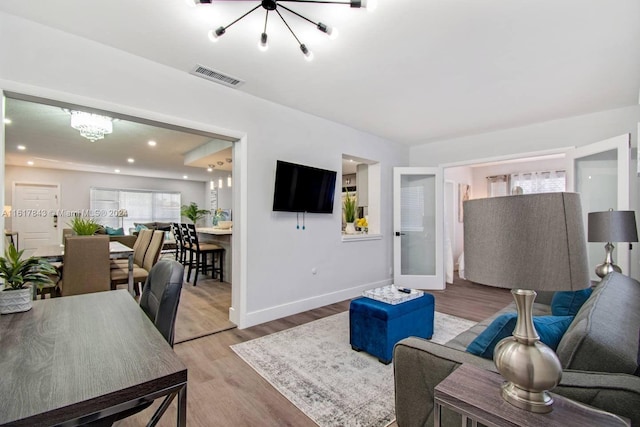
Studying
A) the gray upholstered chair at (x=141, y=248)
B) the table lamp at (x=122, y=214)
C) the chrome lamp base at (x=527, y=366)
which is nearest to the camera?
the chrome lamp base at (x=527, y=366)

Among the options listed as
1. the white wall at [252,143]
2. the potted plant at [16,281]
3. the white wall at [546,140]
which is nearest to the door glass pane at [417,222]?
the white wall at [252,143]

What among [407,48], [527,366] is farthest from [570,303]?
[407,48]

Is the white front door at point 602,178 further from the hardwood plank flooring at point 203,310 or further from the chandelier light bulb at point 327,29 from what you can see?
the hardwood plank flooring at point 203,310

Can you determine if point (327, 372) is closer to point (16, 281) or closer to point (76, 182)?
point (16, 281)

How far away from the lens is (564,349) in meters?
1.04

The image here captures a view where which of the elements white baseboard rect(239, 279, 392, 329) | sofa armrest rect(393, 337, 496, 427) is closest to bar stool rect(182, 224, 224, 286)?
white baseboard rect(239, 279, 392, 329)

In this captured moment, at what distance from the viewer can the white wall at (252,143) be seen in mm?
2141

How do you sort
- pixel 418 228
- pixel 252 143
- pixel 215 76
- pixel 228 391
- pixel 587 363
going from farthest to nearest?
pixel 418 228 < pixel 252 143 < pixel 215 76 < pixel 228 391 < pixel 587 363

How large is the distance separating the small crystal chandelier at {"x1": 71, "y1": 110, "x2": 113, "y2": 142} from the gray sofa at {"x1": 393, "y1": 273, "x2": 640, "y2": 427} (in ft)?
14.3

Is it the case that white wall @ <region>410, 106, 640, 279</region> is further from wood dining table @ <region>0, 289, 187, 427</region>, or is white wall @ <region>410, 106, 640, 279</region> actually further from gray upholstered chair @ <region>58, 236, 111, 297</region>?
gray upholstered chair @ <region>58, 236, 111, 297</region>

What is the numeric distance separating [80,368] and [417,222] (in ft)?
16.5

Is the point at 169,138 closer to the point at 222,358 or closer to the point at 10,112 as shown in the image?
the point at 10,112

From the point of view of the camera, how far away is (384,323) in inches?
94.3

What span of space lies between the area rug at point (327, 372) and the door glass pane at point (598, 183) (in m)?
2.01
